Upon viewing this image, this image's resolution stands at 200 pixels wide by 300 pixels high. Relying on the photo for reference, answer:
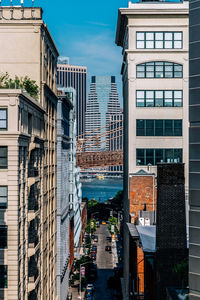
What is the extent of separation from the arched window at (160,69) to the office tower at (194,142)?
32559 mm

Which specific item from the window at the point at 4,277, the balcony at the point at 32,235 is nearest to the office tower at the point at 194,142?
the window at the point at 4,277

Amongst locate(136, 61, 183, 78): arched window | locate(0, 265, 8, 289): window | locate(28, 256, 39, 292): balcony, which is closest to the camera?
locate(0, 265, 8, 289): window

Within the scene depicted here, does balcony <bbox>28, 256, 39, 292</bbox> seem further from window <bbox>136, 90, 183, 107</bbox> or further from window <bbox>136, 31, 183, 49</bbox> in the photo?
window <bbox>136, 31, 183, 49</bbox>

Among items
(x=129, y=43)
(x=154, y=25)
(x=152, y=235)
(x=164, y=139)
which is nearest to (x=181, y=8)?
(x=154, y=25)

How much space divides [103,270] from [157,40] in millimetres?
Answer: 57860

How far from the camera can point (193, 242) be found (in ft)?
62.1

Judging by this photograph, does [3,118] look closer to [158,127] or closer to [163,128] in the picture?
[158,127]

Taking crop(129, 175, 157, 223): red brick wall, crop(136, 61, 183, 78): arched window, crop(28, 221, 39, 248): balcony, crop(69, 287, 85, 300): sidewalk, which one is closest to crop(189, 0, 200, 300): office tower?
crop(28, 221, 39, 248): balcony

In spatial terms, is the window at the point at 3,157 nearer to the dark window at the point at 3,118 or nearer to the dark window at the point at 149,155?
the dark window at the point at 3,118

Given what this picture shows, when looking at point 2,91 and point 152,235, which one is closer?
point 2,91

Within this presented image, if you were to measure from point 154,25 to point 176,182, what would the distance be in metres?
26.5

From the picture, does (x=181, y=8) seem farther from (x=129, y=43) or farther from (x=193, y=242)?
(x=193, y=242)

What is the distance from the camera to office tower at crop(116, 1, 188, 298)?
51.5m

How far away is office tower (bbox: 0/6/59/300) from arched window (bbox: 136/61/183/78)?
32.7 feet
